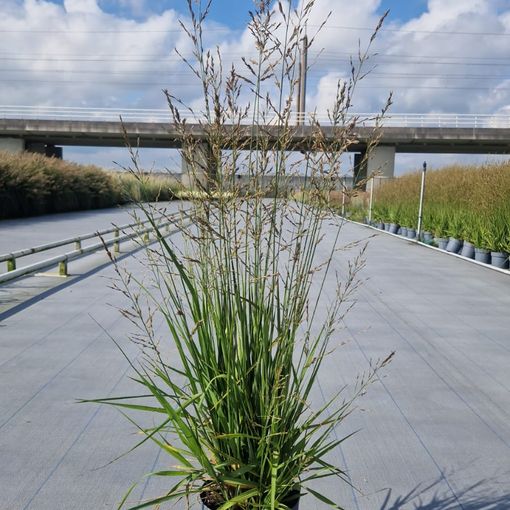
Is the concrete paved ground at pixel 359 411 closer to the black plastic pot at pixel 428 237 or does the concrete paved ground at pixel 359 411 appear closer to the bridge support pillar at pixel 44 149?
the black plastic pot at pixel 428 237

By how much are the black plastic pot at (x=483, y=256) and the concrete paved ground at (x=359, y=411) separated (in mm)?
3517

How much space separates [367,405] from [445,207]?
9.56m

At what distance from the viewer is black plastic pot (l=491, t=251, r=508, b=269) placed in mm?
8391

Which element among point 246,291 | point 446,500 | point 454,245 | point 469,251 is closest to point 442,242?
point 454,245

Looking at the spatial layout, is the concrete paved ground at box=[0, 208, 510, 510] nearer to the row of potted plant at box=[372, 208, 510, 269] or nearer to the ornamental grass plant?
the ornamental grass plant

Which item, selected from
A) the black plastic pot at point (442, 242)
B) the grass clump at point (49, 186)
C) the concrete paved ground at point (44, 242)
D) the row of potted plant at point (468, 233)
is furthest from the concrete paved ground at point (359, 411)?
the grass clump at point (49, 186)

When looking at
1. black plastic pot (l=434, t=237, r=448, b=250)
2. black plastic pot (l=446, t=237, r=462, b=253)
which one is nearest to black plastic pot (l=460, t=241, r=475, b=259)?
black plastic pot (l=446, t=237, r=462, b=253)

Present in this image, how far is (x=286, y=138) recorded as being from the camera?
1.59 metres

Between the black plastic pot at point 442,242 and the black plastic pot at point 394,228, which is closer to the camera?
the black plastic pot at point 442,242

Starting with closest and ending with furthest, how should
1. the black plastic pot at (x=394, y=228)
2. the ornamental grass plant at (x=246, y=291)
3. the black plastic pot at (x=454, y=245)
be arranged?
the ornamental grass plant at (x=246, y=291) < the black plastic pot at (x=454, y=245) < the black plastic pot at (x=394, y=228)

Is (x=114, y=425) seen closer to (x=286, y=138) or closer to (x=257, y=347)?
(x=257, y=347)

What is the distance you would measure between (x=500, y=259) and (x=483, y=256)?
1.78 feet

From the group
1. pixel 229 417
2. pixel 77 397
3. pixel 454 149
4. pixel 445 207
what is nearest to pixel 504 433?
pixel 229 417

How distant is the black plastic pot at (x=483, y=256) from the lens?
8.92 meters
